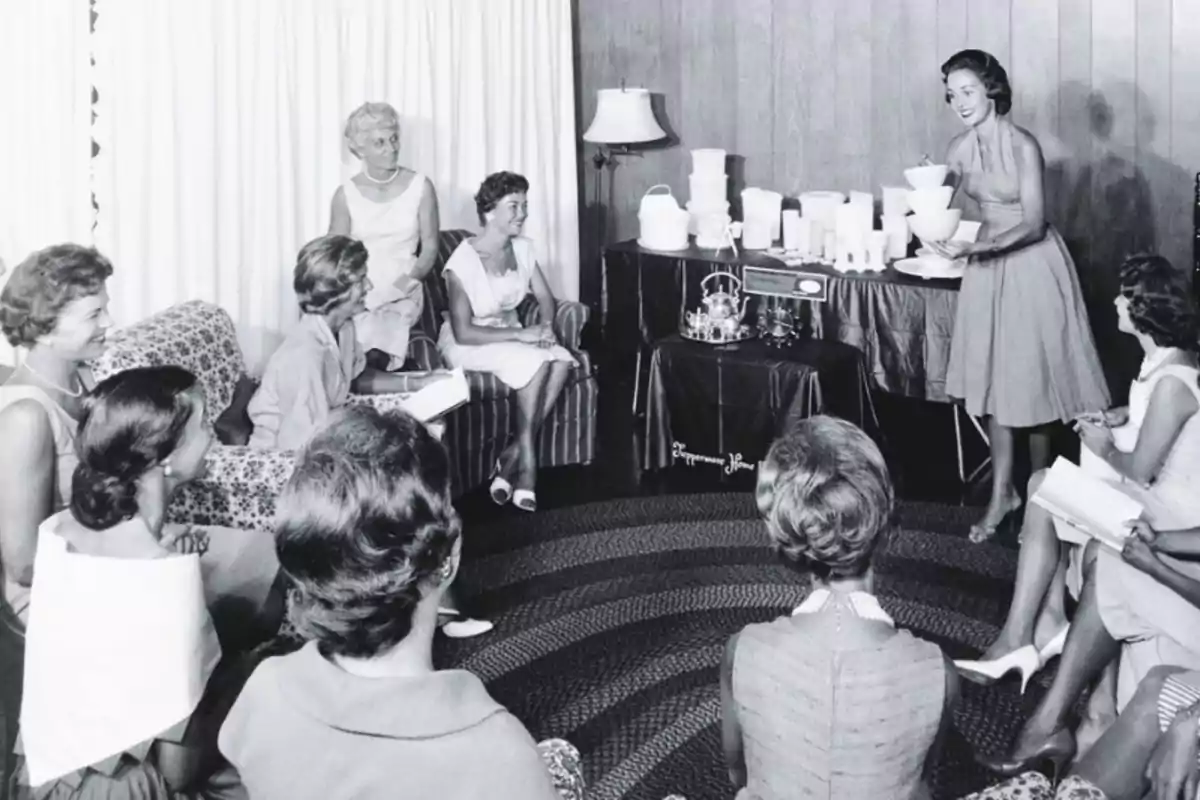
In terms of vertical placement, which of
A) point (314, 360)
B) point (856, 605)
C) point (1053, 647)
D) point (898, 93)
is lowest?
point (1053, 647)

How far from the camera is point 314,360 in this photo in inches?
156

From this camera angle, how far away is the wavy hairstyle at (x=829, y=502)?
2055 mm

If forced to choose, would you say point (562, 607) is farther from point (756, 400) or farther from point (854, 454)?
point (854, 454)

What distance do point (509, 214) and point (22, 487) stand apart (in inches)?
99.6

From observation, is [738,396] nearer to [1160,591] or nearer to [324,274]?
[324,274]

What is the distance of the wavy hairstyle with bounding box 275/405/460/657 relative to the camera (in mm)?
1585

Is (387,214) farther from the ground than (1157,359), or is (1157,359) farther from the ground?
(387,214)

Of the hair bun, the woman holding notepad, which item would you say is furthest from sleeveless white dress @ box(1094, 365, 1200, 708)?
the hair bun

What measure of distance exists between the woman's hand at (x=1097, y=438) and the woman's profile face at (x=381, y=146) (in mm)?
2803

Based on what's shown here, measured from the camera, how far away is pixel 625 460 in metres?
5.65

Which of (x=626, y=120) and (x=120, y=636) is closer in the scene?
(x=120, y=636)

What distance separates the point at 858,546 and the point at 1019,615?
1.71m

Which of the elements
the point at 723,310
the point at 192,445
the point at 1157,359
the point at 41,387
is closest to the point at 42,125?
the point at 41,387

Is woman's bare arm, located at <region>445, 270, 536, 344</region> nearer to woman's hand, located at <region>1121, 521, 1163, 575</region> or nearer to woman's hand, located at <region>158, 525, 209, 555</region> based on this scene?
woman's hand, located at <region>158, 525, 209, 555</region>
